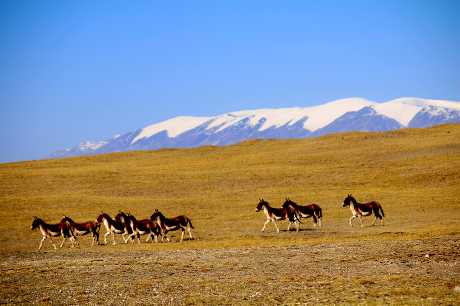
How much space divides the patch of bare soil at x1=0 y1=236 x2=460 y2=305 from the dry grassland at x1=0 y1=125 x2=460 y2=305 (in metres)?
0.05

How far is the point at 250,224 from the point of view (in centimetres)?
3919

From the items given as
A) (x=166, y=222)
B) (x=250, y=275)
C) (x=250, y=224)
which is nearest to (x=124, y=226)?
(x=166, y=222)

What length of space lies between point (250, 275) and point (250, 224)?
1957cm

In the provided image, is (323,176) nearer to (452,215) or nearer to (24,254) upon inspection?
(452,215)

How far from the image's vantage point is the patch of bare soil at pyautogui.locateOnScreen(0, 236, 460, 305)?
16172mm

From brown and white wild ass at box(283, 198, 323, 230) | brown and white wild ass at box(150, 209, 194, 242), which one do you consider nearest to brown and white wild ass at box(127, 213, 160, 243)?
brown and white wild ass at box(150, 209, 194, 242)

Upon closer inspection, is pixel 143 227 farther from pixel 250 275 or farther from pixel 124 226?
pixel 250 275

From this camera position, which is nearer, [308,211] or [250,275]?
[250,275]

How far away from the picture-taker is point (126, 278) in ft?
64.8

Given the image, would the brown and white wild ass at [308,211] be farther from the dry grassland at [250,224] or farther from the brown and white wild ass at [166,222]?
the brown and white wild ass at [166,222]

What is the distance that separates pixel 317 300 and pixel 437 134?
68.2m

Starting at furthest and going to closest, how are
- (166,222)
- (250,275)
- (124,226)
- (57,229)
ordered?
(166,222) → (124,226) → (57,229) → (250,275)

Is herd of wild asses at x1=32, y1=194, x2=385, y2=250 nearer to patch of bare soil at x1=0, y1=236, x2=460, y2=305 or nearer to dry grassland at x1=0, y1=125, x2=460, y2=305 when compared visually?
dry grassland at x1=0, y1=125, x2=460, y2=305

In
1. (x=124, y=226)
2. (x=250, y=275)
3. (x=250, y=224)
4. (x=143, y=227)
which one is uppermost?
(x=124, y=226)
